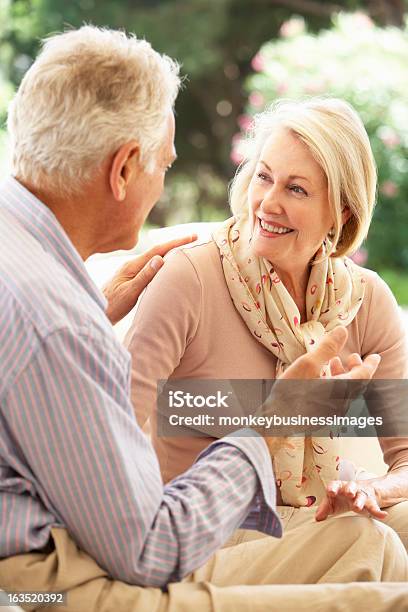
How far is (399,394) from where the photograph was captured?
2.20 metres

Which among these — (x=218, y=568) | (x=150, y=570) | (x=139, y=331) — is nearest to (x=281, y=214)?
(x=139, y=331)

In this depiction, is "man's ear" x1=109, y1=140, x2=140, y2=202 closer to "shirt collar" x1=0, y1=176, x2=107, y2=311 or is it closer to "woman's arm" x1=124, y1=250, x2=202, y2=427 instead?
"shirt collar" x1=0, y1=176, x2=107, y2=311

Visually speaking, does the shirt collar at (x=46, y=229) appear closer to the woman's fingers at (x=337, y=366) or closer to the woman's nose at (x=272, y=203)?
the woman's fingers at (x=337, y=366)

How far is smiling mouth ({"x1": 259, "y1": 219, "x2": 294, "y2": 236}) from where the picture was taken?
2.11m

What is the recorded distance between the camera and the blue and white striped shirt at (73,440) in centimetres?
125

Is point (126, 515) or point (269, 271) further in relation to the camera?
point (269, 271)

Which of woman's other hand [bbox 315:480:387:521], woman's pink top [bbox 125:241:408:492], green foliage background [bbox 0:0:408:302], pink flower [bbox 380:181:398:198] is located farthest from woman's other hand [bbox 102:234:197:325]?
green foliage background [bbox 0:0:408:302]

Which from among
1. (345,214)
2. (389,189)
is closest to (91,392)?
(345,214)

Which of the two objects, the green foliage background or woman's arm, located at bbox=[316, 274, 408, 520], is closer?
woman's arm, located at bbox=[316, 274, 408, 520]

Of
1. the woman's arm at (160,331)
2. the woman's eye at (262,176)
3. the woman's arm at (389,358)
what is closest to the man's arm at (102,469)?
the woman's arm at (160,331)

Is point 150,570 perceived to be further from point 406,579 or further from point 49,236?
point 406,579

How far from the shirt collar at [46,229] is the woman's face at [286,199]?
0.79m

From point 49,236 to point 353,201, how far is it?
0.99 m

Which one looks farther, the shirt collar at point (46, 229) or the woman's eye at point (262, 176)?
the woman's eye at point (262, 176)
